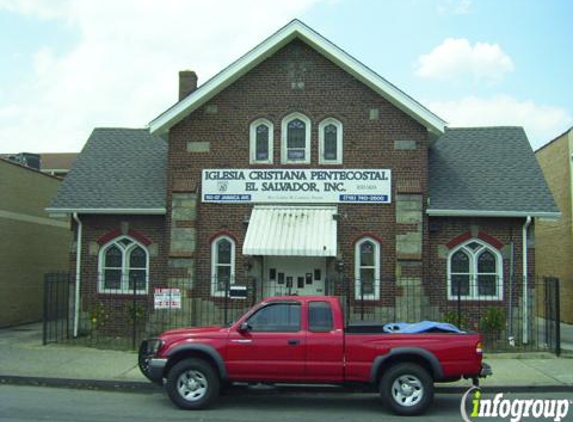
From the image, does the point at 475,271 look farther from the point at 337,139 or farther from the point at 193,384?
the point at 193,384

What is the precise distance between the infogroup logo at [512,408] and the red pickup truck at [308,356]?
25.8 inches

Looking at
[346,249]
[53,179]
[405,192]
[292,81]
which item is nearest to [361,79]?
[292,81]

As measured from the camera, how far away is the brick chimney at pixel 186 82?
22.1 metres

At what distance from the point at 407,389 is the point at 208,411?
289cm

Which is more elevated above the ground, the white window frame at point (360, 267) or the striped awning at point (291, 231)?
the striped awning at point (291, 231)

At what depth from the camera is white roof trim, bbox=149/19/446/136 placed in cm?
1697

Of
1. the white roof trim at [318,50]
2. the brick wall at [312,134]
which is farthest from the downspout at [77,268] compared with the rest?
the white roof trim at [318,50]

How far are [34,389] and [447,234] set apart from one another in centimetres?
1054

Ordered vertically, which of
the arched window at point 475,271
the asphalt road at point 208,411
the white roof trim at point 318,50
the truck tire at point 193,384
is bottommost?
the asphalt road at point 208,411

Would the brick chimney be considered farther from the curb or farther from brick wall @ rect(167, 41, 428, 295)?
the curb

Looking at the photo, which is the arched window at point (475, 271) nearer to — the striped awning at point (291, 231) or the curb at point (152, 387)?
the striped awning at point (291, 231)

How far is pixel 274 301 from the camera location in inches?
403

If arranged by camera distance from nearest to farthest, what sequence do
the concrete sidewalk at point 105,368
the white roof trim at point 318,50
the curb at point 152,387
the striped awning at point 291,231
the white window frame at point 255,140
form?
1. the curb at point 152,387
2. the concrete sidewalk at point 105,368
3. the striped awning at point 291,231
4. the white roof trim at point 318,50
5. the white window frame at point 255,140

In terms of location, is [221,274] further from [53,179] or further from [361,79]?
[53,179]
